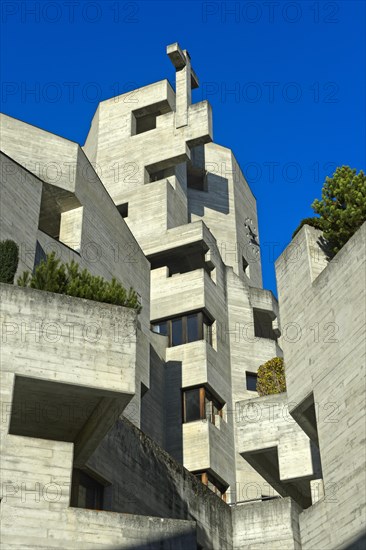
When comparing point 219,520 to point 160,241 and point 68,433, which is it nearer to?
point 68,433

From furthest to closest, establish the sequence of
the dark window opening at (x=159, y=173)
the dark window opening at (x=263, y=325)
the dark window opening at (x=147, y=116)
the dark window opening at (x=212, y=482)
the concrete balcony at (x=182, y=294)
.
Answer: the dark window opening at (x=147, y=116) < the dark window opening at (x=159, y=173) < the dark window opening at (x=263, y=325) < the concrete balcony at (x=182, y=294) < the dark window opening at (x=212, y=482)

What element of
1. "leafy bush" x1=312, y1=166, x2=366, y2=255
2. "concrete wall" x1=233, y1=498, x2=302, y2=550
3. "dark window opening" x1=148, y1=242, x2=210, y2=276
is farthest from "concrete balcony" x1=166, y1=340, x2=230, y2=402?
"leafy bush" x1=312, y1=166, x2=366, y2=255

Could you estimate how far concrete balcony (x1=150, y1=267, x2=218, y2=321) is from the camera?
38.6 metres

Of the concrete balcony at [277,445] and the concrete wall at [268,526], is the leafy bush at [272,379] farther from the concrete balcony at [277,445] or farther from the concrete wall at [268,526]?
the concrete wall at [268,526]

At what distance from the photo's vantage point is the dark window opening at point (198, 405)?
3619cm

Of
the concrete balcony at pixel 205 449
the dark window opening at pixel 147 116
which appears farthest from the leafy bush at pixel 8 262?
the dark window opening at pixel 147 116

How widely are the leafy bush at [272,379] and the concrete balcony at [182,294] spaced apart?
7261 mm

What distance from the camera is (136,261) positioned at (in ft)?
118

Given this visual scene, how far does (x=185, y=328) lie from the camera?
126 ft

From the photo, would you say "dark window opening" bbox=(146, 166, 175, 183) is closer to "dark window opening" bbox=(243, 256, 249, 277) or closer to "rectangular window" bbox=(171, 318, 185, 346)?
"dark window opening" bbox=(243, 256, 249, 277)

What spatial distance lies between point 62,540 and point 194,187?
1440 inches

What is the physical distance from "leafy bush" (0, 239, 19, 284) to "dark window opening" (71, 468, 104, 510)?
4.96 meters

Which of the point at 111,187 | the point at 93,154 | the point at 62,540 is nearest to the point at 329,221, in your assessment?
the point at 62,540

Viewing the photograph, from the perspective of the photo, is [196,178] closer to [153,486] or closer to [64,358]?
[153,486]
